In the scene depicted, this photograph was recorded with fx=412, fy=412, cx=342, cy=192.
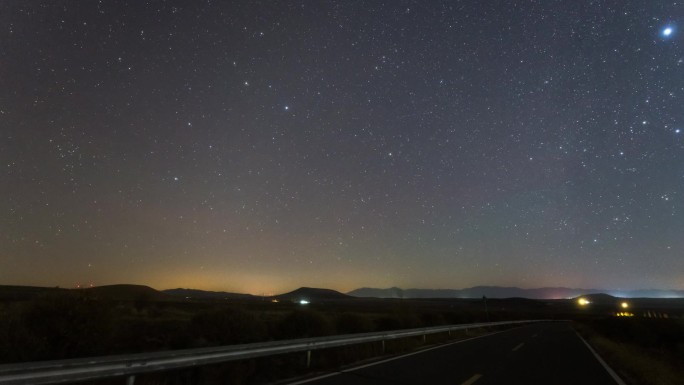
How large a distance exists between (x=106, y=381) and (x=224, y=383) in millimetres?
2557

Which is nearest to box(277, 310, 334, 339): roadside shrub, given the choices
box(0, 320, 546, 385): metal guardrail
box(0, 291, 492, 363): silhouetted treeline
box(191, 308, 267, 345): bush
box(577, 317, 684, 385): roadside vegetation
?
box(0, 291, 492, 363): silhouetted treeline

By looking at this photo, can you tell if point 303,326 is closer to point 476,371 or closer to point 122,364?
point 476,371

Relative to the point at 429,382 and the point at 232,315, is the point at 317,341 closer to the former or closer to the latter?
the point at 429,382

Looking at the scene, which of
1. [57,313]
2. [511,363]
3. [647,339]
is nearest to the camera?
[57,313]

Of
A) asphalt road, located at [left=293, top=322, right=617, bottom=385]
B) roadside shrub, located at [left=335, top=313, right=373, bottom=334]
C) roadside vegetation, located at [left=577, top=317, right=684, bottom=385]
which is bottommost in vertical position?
roadside vegetation, located at [left=577, top=317, right=684, bottom=385]

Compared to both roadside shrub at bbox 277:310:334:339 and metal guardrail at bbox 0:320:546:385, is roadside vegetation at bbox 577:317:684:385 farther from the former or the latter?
roadside shrub at bbox 277:310:334:339

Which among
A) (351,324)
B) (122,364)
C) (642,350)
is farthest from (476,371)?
(642,350)

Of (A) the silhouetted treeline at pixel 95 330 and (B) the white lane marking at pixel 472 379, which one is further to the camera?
(A) the silhouetted treeline at pixel 95 330

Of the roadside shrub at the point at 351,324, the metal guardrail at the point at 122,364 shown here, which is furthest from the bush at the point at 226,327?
the roadside shrub at the point at 351,324

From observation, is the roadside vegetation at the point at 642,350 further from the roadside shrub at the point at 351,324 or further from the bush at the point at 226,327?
the bush at the point at 226,327

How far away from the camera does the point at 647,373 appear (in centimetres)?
1080

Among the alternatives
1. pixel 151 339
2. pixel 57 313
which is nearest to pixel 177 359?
pixel 57 313

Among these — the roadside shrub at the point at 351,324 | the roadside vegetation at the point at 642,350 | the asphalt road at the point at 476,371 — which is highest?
the roadside shrub at the point at 351,324

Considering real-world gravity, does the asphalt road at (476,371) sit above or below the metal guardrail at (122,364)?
below
